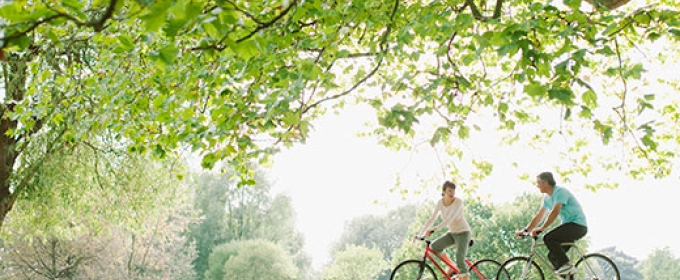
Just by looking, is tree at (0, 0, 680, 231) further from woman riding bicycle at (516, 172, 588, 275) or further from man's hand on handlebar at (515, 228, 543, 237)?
man's hand on handlebar at (515, 228, 543, 237)

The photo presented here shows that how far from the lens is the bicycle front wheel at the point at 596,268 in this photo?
867 centimetres

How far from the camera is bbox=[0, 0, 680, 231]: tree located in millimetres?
3531

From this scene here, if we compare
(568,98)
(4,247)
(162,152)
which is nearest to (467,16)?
(568,98)

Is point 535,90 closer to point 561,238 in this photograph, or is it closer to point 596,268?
point 561,238

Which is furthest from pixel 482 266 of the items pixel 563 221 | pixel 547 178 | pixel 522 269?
pixel 547 178

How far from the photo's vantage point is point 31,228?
47.4ft

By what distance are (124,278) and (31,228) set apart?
1333cm

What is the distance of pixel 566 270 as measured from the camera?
27.3 feet

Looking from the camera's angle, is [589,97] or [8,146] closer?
[589,97]

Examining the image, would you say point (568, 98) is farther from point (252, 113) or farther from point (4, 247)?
point (4, 247)

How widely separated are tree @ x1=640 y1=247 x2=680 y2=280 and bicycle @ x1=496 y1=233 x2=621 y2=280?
1763 inches

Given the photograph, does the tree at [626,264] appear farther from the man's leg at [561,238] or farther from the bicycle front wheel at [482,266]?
the man's leg at [561,238]

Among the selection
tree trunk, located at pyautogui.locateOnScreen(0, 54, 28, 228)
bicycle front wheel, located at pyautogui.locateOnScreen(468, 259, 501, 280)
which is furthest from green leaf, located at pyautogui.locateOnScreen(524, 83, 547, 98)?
tree trunk, located at pyautogui.locateOnScreen(0, 54, 28, 228)

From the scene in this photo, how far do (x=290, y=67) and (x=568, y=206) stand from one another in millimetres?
4849
